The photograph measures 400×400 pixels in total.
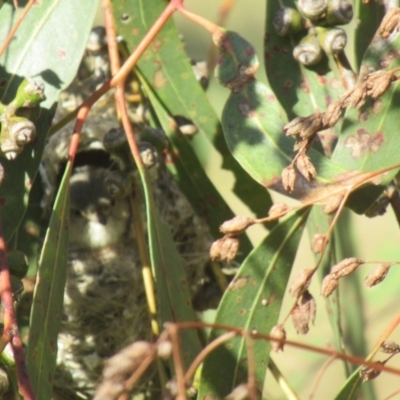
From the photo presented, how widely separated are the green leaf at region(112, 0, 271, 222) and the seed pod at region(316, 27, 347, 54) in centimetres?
33

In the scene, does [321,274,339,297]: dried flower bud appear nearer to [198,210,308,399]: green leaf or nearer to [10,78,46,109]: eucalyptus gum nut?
[198,210,308,399]: green leaf

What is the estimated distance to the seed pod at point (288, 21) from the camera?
5.87ft

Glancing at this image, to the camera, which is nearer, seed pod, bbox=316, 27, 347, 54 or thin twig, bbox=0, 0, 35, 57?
thin twig, bbox=0, 0, 35, 57

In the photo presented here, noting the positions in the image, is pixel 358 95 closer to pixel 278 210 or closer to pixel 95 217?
pixel 278 210

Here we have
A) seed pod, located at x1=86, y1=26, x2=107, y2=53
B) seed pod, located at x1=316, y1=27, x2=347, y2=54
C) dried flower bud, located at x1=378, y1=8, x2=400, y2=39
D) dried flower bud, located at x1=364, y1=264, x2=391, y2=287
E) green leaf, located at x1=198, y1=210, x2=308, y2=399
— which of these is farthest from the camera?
seed pod, located at x1=86, y1=26, x2=107, y2=53

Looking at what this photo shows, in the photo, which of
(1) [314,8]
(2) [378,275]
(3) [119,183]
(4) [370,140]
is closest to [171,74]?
(3) [119,183]

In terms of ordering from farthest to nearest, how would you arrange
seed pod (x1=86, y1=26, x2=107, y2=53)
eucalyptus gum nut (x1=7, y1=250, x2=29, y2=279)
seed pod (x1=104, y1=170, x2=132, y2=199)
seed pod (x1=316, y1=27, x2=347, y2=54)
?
seed pod (x1=86, y1=26, x2=107, y2=53) < seed pod (x1=104, y1=170, x2=132, y2=199) < seed pod (x1=316, y1=27, x2=347, y2=54) < eucalyptus gum nut (x1=7, y1=250, x2=29, y2=279)

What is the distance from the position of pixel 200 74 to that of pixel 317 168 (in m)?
0.80

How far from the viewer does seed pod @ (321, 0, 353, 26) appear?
1706 millimetres

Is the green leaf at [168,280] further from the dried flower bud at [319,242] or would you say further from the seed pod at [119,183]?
the dried flower bud at [319,242]

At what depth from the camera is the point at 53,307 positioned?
1.50 metres

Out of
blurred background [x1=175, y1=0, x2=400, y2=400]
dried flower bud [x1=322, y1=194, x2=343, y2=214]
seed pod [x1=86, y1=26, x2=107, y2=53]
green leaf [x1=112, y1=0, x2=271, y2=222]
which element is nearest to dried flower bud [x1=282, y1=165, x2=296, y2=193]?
dried flower bud [x1=322, y1=194, x2=343, y2=214]

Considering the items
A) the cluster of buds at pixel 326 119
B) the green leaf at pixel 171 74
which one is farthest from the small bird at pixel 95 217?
the cluster of buds at pixel 326 119

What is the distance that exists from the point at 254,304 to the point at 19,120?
58 centimetres
